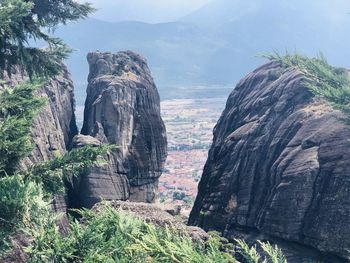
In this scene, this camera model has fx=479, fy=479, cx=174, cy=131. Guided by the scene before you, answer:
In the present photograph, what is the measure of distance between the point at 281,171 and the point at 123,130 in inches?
955

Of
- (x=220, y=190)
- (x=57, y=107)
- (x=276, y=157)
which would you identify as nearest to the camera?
(x=276, y=157)

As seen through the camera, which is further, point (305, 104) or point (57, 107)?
point (57, 107)

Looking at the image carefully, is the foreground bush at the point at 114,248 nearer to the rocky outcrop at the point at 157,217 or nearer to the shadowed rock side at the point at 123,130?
the rocky outcrop at the point at 157,217

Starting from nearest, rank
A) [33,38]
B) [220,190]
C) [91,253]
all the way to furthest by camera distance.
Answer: [91,253] < [33,38] < [220,190]

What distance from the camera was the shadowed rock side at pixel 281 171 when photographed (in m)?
20.8

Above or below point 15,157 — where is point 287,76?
above

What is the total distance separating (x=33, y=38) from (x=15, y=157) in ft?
12.9

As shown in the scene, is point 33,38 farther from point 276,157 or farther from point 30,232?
point 276,157

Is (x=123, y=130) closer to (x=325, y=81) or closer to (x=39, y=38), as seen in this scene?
(x=325, y=81)

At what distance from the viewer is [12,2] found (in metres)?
12.0

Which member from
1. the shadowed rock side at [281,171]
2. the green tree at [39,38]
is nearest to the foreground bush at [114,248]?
the green tree at [39,38]

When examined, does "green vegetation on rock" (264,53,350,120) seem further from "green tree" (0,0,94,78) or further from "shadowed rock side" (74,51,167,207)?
"shadowed rock side" (74,51,167,207)

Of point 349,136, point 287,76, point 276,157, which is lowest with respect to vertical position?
point 276,157

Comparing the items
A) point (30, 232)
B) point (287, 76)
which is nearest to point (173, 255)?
point (30, 232)
